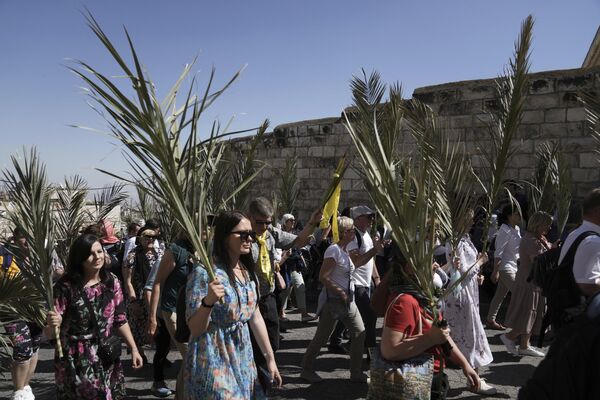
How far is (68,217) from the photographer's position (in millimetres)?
6113

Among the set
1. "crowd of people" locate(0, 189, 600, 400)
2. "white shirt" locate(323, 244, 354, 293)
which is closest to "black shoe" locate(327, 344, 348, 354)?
"crowd of people" locate(0, 189, 600, 400)

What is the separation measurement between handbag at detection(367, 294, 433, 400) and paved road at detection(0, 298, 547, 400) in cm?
247

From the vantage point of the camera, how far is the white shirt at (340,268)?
560 centimetres

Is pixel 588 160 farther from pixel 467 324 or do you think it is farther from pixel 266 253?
pixel 266 253

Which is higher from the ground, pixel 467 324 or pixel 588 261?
pixel 588 261

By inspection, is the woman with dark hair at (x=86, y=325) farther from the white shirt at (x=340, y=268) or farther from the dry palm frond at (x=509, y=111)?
the dry palm frond at (x=509, y=111)

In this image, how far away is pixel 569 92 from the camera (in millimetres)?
9477

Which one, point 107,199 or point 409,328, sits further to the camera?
point 107,199

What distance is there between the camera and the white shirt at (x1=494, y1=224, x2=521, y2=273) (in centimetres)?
748

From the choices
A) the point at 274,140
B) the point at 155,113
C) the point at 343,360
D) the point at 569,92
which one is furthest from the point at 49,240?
the point at 274,140

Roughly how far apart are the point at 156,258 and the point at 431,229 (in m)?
4.39

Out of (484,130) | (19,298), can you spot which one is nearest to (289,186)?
(484,130)

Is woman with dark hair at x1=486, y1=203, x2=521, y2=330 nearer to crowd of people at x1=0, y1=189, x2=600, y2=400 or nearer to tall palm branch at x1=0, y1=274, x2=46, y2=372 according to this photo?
crowd of people at x1=0, y1=189, x2=600, y2=400

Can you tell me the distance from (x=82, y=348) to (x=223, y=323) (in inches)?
42.4
